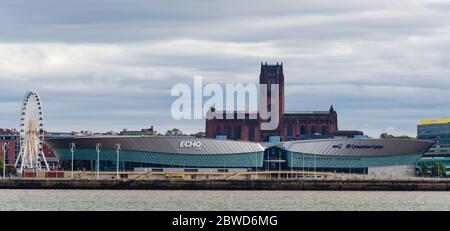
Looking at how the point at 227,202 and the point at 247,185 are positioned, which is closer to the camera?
the point at 227,202

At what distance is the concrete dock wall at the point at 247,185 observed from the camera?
442 ft

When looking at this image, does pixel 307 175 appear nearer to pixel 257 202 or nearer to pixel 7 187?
pixel 7 187

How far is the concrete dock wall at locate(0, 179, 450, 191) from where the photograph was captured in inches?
5300

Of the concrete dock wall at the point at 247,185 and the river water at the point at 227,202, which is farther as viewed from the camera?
the concrete dock wall at the point at 247,185

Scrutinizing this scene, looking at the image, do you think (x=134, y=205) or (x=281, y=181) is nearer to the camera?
(x=134, y=205)

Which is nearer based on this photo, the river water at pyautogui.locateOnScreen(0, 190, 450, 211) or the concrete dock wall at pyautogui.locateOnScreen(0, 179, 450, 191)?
the river water at pyautogui.locateOnScreen(0, 190, 450, 211)

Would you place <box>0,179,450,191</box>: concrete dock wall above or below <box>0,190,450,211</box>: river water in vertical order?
above

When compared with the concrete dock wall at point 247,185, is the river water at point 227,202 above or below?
below

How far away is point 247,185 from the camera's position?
135 m
